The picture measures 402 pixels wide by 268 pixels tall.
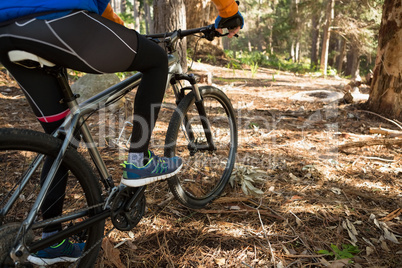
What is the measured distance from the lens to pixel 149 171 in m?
1.83

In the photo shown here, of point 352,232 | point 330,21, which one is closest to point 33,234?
point 352,232

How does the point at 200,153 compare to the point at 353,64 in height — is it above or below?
below

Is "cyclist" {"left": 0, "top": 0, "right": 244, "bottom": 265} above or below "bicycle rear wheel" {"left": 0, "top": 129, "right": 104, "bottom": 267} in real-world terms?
above

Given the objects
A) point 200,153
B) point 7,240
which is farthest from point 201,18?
point 7,240

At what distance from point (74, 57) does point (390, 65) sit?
481 centimetres

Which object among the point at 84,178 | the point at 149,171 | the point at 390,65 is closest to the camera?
the point at 84,178

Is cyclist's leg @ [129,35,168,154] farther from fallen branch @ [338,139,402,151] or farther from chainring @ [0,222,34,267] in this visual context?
fallen branch @ [338,139,402,151]

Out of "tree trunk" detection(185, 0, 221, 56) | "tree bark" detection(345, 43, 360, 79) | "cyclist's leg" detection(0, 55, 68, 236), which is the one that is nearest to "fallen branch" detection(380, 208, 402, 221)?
"cyclist's leg" detection(0, 55, 68, 236)

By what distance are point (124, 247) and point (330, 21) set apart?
15845 millimetres

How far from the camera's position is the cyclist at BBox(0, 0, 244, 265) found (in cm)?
125

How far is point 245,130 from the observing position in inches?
175

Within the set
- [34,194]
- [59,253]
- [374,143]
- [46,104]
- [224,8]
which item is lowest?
[59,253]

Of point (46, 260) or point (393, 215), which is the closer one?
point (46, 260)

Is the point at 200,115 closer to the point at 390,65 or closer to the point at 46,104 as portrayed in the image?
the point at 46,104
